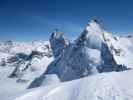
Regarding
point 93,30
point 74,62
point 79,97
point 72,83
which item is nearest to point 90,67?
point 74,62

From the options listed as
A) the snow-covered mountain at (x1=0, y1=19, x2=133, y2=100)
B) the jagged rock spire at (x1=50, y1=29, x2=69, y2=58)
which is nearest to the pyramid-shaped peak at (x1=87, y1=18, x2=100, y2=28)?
the snow-covered mountain at (x1=0, y1=19, x2=133, y2=100)

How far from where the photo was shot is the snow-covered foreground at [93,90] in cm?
1300

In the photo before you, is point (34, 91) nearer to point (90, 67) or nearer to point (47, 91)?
point (47, 91)

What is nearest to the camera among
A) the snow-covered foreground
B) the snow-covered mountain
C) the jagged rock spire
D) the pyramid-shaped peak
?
the snow-covered foreground

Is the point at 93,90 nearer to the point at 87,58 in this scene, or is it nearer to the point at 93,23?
the point at 87,58

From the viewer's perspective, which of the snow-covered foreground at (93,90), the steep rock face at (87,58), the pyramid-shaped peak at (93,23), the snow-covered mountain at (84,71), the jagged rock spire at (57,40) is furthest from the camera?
the jagged rock spire at (57,40)

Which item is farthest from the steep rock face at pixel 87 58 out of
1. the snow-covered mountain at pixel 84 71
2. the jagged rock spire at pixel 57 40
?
the jagged rock spire at pixel 57 40

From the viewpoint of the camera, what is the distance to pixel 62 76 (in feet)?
148

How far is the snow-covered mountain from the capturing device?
13930 mm

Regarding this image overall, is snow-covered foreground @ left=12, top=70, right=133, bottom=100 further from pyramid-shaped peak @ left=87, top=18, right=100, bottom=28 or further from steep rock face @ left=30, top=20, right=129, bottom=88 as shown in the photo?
pyramid-shaped peak @ left=87, top=18, right=100, bottom=28

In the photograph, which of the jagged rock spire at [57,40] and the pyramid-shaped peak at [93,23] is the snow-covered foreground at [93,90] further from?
the jagged rock spire at [57,40]

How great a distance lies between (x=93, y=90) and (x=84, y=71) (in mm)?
30172

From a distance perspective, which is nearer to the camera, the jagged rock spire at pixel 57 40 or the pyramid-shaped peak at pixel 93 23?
the pyramid-shaped peak at pixel 93 23

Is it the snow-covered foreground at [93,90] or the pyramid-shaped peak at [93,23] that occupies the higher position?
the pyramid-shaped peak at [93,23]
